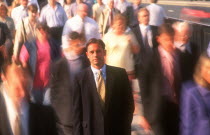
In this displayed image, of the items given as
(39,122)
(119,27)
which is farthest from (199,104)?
(119,27)

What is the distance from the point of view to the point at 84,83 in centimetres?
539

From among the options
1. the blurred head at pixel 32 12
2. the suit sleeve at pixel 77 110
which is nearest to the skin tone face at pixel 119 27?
the blurred head at pixel 32 12

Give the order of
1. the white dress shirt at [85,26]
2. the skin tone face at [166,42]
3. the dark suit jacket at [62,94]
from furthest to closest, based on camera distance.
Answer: the white dress shirt at [85,26] < the skin tone face at [166,42] < the dark suit jacket at [62,94]

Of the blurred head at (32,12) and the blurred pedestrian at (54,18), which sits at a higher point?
the blurred head at (32,12)

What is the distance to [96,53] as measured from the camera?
561 centimetres

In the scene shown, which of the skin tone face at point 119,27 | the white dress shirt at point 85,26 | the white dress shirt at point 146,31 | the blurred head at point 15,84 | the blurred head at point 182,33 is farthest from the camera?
the white dress shirt at point 146,31

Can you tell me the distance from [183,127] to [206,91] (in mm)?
420

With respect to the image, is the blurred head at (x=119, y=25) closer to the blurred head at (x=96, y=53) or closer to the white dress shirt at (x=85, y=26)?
the white dress shirt at (x=85, y=26)

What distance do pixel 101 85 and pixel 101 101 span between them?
6.6 inches

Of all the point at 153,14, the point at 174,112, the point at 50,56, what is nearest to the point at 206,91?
the point at 174,112

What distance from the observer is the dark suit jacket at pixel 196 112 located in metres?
4.84

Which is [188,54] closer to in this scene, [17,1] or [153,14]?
[153,14]

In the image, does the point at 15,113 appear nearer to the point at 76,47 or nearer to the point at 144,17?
the point at 76,47

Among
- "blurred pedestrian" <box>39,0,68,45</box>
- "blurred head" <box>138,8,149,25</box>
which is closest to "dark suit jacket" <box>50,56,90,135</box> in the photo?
"blurred head" <box>138,8,149,25</box>
